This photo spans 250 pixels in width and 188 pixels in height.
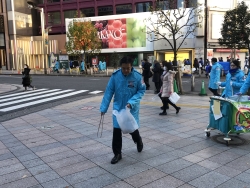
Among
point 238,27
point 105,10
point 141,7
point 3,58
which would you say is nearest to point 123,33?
point 141,7

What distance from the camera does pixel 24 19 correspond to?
44812 millimetres

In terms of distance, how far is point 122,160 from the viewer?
4.31 meters

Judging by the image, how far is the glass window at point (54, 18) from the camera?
44.3 meters

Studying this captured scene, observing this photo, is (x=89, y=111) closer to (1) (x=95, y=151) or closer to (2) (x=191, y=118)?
(2) (x=191, y=118)

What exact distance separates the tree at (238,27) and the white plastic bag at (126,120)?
21631 millimetres

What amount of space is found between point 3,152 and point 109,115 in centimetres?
355

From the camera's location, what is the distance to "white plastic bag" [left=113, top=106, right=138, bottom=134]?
3896 millimetres

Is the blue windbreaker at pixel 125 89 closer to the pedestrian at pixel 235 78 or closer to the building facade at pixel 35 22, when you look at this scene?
the pedestrian at pixel 235 78

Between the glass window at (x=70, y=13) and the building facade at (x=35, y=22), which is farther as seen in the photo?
the glass window at (x=70, y=13)

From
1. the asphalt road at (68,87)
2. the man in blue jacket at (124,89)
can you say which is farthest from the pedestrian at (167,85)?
the asphalt road at (68,87)

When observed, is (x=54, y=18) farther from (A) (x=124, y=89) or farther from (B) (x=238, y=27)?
(A) (x=124, y=89)

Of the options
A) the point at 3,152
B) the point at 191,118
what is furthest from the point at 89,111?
the point at 3,152

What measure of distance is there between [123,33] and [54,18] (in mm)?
16527

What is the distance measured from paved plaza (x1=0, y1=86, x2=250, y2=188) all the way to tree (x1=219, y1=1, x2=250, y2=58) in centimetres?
1821
